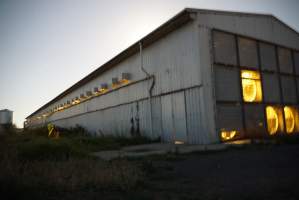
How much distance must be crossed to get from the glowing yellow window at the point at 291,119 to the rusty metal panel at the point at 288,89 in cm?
55

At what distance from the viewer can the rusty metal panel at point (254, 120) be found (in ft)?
39.8

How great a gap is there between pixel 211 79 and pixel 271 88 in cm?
507

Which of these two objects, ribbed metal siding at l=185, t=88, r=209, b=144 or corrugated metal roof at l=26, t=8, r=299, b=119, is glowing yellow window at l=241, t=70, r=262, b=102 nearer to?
ribbed metal siding at l=185, t=88, r=209, b=144

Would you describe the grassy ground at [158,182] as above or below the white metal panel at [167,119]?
below

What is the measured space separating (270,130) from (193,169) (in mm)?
9388

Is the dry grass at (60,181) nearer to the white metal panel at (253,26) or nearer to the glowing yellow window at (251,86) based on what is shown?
the white metal panel at (253,26)

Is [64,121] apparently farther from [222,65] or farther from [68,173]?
[68,173]

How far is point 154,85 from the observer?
14164 mm

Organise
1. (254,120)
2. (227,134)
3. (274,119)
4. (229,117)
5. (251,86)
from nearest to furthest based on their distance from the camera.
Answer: (227,134) < (229,117) < (254,120) < (251,86) < (274,119)

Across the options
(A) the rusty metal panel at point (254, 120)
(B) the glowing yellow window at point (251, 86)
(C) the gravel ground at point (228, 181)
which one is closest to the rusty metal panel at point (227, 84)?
(B) the glowing yellow window at point (251, 86)

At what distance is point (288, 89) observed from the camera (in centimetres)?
1503

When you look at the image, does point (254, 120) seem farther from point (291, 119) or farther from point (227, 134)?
point (291, 119)

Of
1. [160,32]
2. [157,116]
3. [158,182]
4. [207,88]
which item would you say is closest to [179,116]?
[157,116]

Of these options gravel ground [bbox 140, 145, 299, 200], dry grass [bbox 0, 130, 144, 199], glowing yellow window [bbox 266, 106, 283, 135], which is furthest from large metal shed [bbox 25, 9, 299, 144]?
dry grass [bbox 0, 130, 144, 199]
